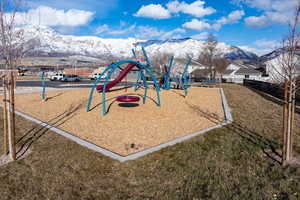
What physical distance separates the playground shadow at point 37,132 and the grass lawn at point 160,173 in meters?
0.06

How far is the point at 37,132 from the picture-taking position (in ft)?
25.9

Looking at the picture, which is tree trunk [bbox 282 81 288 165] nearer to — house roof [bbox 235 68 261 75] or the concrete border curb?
the concrete border curb

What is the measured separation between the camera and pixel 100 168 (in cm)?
527

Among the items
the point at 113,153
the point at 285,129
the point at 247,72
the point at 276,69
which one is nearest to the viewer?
the point at 285,129

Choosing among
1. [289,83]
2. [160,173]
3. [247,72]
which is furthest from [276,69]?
[247,72]

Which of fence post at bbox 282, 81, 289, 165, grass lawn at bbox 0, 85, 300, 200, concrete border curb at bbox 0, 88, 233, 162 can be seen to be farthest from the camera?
concrete border curb at bbox 0, 88, 233, 162

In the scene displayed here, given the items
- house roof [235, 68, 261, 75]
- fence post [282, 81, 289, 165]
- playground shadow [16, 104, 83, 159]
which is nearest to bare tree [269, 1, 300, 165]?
fence post [282, 81, 289, 165]

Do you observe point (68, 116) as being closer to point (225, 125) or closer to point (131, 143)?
point (131, 143)

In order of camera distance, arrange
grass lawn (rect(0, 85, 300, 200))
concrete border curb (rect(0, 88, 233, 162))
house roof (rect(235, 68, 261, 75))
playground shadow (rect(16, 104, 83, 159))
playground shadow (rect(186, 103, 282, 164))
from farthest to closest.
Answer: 1. house roof (rect(235, 68, 261, 75))
2. playground shadow (rect(16, 104, 83, 159))
3. playground shadow (rect(186, 103, 282, 164))
4. concrete border curb (rect(0, 88, 233, 162))
5. grass lawn (rect(0, 85, 300, 200))

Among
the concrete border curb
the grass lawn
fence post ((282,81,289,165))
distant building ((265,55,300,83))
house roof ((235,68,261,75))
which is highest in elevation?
house roof ((235,68,261,75))

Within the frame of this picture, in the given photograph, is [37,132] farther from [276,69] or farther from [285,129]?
[276,69]

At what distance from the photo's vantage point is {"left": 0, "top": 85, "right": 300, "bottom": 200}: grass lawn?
4.33 m

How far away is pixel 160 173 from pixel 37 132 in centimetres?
502

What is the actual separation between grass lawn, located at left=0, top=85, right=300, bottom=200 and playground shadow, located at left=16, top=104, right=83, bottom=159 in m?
0.06
